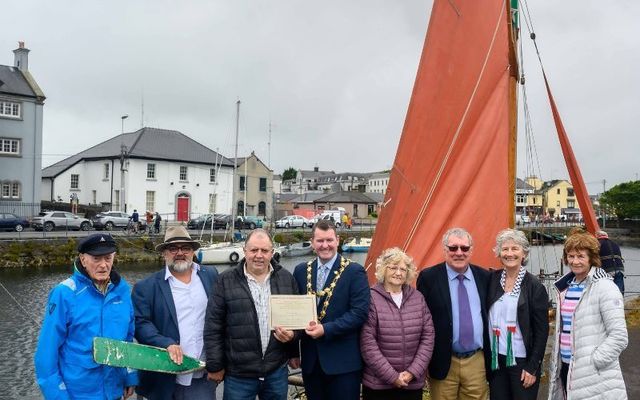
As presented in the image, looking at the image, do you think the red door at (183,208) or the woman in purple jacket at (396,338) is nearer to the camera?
the woman in purple jacket at (396,338)

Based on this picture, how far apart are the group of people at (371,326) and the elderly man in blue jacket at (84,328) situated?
0.02 m

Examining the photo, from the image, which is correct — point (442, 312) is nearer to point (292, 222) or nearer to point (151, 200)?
point (151, 200)

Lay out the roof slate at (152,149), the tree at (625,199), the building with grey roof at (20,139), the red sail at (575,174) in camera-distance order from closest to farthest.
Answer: the red sail at (575,174), the building with grey roof at (20,139), the roof slate at (152,149), the tree at (625,199)

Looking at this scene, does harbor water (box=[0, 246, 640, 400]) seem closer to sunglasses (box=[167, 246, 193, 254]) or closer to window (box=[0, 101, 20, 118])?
sunglasses (box=[167, 246, 193, 254])

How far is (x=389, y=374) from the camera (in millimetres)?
3566

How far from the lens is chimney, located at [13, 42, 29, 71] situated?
3638cm

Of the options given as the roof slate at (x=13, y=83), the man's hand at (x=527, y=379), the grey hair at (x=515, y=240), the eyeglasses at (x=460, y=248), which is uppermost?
the roof slate at (x=13, y=83)

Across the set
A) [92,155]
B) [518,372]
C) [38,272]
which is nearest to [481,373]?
[518,372]

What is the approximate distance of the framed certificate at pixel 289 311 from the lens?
11.6ft

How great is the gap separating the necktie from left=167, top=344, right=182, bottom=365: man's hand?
6.18 ft

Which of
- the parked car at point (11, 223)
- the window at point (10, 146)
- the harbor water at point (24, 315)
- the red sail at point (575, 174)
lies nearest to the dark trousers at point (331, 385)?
the red sail at point (575, 174)

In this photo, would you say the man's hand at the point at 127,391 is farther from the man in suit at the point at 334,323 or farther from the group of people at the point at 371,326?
the man in suit at the point at 334,323

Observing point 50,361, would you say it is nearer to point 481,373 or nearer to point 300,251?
point 481,373

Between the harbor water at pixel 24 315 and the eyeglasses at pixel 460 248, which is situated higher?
the eyeglasses at pixel 460 248
